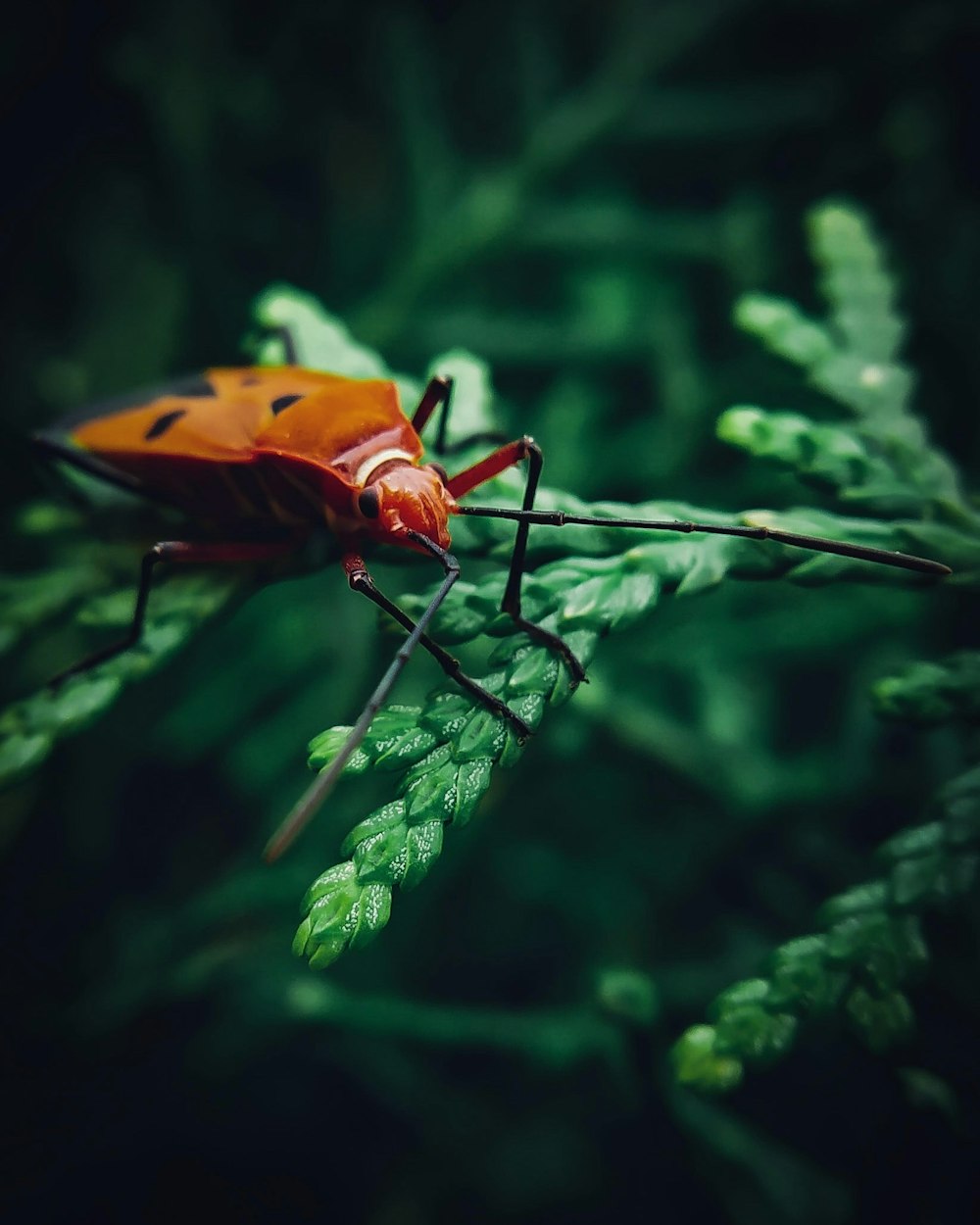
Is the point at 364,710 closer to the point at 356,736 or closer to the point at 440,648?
the point at 356,736

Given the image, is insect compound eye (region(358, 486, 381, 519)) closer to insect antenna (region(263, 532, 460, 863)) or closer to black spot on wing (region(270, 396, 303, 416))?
insect antenna (region(263, 532, 460, 863))

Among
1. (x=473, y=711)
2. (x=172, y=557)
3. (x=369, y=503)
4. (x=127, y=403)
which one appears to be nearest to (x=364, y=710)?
(x=473, y=711)

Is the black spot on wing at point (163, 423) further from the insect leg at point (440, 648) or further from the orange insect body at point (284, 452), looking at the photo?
the insect leg at point (440, 648)

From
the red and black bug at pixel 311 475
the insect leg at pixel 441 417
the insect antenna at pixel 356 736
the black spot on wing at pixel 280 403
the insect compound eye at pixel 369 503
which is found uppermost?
the insect leg at pixel 441 417

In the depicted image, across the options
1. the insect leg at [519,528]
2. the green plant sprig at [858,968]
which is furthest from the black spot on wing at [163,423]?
the green plant sprig at [858,968]

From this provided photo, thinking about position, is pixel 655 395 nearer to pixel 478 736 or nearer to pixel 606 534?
pixel 606 534

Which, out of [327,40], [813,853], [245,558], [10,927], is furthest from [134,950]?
[327,40]
